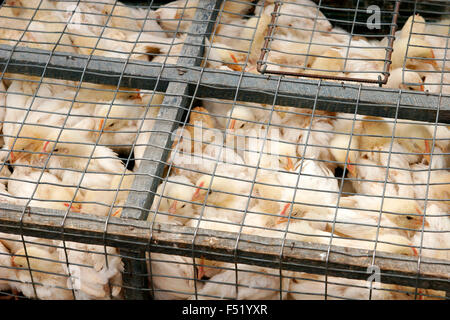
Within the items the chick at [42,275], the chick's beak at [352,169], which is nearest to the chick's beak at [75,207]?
the chick at [42,275]

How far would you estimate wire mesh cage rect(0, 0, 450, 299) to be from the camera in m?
1.49

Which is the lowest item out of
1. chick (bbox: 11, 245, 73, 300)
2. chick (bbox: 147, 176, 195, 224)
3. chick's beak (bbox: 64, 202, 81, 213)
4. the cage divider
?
chick (bbox: 11, 245, 73, 300)

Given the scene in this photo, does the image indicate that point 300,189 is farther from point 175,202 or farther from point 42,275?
point 42,275

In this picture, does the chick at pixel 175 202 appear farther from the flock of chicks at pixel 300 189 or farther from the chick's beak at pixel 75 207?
the chick's beak at pixel 75 207

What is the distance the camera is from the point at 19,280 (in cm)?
172

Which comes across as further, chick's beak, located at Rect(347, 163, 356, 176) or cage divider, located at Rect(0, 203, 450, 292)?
chick's beak, located at Rect(347, 163, 356, 176)

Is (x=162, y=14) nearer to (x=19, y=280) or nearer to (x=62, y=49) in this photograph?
(x=62, y=49)

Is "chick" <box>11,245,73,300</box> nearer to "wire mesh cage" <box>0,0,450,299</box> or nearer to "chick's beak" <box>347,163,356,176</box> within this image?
"wire mesh cage" <box>0,0,450,299</box>

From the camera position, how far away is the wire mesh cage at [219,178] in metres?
1.49

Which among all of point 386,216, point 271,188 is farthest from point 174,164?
point 386,216

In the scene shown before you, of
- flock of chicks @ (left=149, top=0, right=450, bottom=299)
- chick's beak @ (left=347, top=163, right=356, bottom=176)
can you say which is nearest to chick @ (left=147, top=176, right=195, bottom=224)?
flock of chicks @ (left=149, top=0, right=450, bottom=299)

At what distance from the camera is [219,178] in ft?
5.74
